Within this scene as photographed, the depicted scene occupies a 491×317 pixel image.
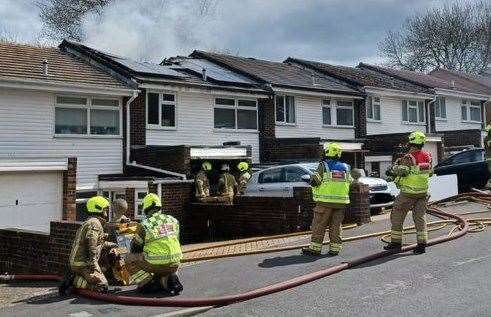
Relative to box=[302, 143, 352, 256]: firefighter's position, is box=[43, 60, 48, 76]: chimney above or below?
above

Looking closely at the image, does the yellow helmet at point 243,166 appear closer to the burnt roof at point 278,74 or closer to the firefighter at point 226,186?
the firefighter at point 226,186

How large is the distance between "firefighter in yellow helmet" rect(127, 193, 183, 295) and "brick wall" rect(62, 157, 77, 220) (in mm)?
8720

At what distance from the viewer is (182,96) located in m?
19.5

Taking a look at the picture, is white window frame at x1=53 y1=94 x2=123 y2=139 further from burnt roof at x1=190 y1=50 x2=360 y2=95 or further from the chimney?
burnt roof at x1=190 y1=50 x2=360 y2=95

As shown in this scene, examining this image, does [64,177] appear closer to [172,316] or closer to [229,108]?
[229,108]

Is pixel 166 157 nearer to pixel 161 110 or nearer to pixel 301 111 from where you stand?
pixel 161 110

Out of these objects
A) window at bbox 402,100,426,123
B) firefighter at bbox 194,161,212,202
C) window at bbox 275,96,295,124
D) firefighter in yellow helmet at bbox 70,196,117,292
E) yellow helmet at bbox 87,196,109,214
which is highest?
window at bbox 402,100,426,123

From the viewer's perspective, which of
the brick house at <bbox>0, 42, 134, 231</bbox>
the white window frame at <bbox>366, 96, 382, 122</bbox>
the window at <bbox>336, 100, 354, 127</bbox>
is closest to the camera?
the brick house at <bbox>0, 42, 134, 231</bbox>

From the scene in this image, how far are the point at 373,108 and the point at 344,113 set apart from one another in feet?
6.40

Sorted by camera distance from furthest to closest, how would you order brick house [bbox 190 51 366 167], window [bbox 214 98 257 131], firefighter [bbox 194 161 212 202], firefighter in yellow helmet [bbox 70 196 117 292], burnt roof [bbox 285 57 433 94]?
burnt roof [bbox 285 57 433 94]
brick house [bbox 190 51 366 167]
window [bbox 214 98 257 131]
firefighter [bbox 194 161 212 202]
firefighter in yellow helmet [bbox 70 196 117 292]

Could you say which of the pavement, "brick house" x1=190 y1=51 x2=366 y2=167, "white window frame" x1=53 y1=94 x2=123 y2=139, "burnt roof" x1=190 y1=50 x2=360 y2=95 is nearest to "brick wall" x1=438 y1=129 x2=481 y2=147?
"brick house" x1=190 y1=51 x2=366 y2=167

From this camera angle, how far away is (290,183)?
15000 millimetres

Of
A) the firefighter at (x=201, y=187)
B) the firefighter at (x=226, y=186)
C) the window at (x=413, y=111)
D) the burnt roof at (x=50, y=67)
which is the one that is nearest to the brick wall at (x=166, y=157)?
the firefighter at (x=201, y=187)

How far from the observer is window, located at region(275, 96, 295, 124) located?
22.7 meters
